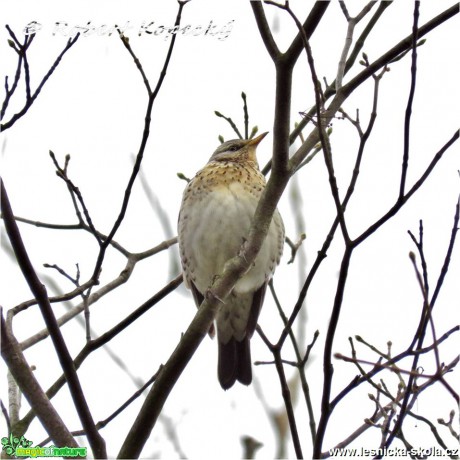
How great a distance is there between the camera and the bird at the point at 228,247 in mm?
6785

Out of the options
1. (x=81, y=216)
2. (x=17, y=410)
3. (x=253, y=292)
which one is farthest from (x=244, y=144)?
(x=17, y=410)

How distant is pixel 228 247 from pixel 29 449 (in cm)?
289

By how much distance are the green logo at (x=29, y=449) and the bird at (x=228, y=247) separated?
2550 mm

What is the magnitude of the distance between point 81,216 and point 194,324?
1.30 metres

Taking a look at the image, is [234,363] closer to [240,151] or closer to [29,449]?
[240,151]

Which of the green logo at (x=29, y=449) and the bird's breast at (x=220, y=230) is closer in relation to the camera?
the green logo at (x=29, y=449)

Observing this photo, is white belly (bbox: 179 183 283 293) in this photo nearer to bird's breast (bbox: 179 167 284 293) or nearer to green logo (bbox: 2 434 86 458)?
bird's breast (bbox: 179 167 284 293)

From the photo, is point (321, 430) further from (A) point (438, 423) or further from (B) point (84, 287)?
(B) point (84, 287)

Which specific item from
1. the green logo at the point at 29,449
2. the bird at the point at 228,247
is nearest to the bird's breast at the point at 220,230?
the bird at the point at 228,247

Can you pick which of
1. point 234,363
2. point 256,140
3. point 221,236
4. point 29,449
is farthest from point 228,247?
point 29,449

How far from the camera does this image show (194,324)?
15.3ft

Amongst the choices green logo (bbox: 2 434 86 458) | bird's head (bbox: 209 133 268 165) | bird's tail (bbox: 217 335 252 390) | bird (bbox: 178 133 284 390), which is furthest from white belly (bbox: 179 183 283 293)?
green logo (bbox: 2 434 86 458)

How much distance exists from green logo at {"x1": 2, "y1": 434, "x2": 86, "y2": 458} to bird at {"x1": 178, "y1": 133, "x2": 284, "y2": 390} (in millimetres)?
2550

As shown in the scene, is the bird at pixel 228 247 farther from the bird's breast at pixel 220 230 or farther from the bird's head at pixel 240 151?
the bird's head at pixel 240 151
